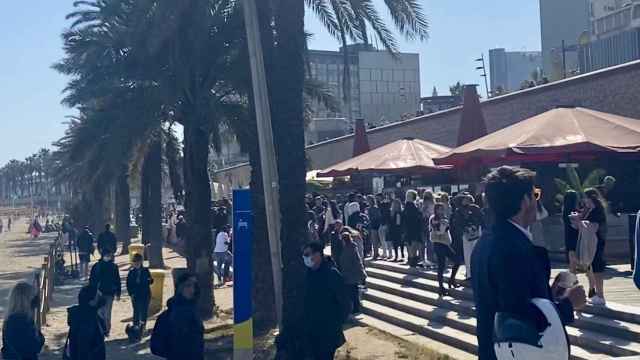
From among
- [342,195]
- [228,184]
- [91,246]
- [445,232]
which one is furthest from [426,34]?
[228,184]

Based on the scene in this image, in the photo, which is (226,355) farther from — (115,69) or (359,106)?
(359,106)

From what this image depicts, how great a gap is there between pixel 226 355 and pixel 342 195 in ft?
72.5

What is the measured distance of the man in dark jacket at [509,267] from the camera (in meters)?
3.93

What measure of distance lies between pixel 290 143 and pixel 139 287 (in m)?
4.81

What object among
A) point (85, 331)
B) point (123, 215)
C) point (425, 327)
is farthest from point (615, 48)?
point (85, 331)

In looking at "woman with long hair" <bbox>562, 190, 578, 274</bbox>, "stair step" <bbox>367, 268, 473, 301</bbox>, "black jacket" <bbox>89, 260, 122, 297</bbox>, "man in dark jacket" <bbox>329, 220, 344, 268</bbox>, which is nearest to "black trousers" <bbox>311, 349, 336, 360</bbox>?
"woman with long hair" <bbox>562, 190, 578, 274</bbox>

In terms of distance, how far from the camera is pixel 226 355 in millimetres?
13500

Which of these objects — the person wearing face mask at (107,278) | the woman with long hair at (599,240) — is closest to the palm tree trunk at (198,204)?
the person wearing face mask at (107,278)

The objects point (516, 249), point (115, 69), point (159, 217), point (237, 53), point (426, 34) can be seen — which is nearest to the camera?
point (516, 249)

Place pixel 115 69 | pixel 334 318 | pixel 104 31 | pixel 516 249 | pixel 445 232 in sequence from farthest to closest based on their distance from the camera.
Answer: pixel 104 31 → pixel 115 69 → pixel 445 232 → pixel 334 318 → pixel 516 249

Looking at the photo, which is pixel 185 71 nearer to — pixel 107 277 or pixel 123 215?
pixel 107 277

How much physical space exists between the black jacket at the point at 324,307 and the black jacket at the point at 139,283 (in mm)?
7149

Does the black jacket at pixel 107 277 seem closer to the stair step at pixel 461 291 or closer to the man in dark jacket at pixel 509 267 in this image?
the stair step at pixel 461 291

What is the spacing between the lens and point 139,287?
15461 millimetres
